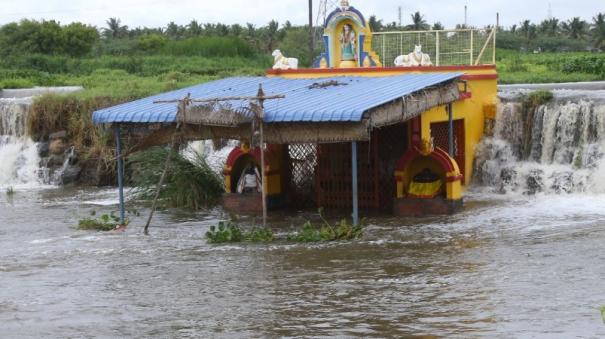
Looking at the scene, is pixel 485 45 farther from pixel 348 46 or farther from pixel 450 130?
pixel 450 130

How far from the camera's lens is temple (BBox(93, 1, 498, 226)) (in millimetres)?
14914

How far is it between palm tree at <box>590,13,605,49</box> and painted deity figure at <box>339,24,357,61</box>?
40.5 m

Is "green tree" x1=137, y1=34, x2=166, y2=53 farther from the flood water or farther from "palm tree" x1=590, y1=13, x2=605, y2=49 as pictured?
the flood water

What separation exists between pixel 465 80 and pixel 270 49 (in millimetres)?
41518

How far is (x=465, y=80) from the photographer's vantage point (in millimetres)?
18859

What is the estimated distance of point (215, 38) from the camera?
47.8 metres

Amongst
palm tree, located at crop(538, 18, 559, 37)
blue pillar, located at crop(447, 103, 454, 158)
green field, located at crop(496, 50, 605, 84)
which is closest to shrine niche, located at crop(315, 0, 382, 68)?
blue pillar, located at crop(447, 103, 454, 158)

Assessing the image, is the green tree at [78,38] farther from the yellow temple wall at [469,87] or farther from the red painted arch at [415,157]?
the red painted arch at [415,157]

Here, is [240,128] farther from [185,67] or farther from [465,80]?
[185,67]

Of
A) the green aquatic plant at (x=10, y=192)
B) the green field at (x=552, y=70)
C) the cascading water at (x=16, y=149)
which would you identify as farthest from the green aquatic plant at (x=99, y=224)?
the green field at (x=552, y=70)

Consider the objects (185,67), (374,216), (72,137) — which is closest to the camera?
(374,216)

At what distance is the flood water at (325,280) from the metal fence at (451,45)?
4.34 meters

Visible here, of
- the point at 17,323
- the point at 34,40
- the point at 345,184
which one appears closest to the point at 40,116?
the point at 345,184

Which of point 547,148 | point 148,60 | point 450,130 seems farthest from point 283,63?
point 148,60
